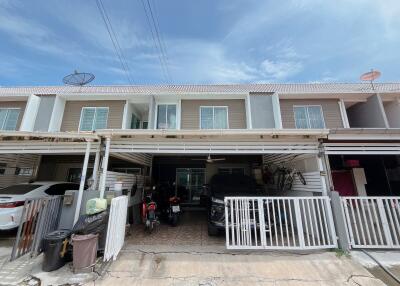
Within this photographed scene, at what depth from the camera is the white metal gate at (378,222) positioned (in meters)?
4.54

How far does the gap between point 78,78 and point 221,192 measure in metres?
8.55

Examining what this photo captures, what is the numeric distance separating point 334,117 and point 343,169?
2868 millimetres

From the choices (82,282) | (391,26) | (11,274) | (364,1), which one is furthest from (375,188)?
(11,274)

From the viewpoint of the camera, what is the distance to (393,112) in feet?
30.8

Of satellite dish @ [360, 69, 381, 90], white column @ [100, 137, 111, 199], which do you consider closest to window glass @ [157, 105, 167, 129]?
white column @ [100, 137, 111, 199]

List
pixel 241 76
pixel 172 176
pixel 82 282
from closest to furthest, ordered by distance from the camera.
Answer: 1. pixel 82 282
2. pixel 172 176
3. pixel 241 76

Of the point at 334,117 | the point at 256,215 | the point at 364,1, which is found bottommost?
the point at 256,215

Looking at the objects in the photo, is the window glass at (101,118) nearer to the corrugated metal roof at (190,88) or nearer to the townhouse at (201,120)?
the townhouse at (201,120)

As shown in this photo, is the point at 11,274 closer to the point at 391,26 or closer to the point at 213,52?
the point at 213,52

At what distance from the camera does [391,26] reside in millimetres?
7246

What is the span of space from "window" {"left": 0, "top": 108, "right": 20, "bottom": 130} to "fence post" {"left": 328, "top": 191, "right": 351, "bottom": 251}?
1379cm

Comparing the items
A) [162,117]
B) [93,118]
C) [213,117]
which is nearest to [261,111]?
[213,117]

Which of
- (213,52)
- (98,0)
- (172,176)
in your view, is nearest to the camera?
(98,0)

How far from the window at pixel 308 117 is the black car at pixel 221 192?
4640 millimetres
